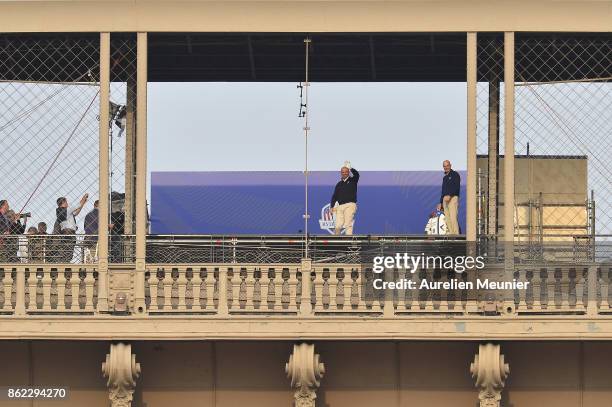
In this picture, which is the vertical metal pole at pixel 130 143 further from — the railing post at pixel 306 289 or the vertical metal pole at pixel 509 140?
the vertical metal pole at pixel 509 140

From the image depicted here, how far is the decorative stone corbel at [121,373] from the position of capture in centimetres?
3070

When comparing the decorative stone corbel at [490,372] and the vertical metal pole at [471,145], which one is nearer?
the decorative stone corbel at [490,372]

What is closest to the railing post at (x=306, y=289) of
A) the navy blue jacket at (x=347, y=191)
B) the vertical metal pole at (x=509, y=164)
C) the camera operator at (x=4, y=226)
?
the vertical metal pole at (x=509, y=164)

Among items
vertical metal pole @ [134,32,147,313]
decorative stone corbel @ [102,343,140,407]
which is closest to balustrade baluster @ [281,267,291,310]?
vertical metal pole @ [134,32,147,313]

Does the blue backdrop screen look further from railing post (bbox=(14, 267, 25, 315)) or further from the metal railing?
railing post (bbox=(14, 267, 25, 315))

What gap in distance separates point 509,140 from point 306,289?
4.11 meters

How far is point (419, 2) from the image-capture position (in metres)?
31.5

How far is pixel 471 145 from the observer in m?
31.3

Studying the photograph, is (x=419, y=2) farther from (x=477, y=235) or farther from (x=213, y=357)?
(x=213, y=357)

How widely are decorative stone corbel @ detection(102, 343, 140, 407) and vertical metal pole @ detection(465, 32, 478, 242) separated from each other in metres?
5.79

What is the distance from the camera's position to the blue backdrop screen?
147 ft

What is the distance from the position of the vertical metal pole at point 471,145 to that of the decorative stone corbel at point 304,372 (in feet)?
10.5

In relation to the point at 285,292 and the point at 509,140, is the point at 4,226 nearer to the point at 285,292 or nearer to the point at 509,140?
the point at 285,292

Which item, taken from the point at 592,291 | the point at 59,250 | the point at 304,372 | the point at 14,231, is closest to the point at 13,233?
the point at 14,231
